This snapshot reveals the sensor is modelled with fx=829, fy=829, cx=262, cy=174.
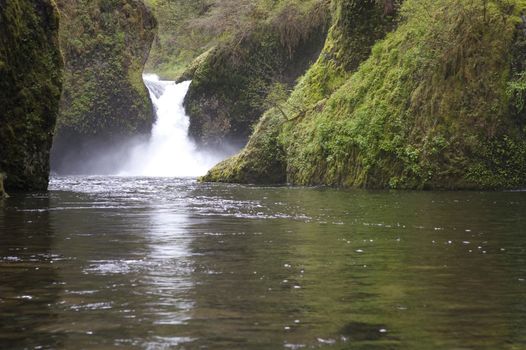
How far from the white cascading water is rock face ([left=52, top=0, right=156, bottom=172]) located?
96cm

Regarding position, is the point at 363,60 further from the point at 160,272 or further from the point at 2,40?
the point at 160,272

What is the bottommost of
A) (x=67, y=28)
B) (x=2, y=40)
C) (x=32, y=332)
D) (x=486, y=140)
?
(x=32, y=332)

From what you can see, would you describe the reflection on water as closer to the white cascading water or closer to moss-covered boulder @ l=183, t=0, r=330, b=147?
moss-covered boulder @ l=183, t=0, r=330, b=147

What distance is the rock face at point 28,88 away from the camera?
21531mm

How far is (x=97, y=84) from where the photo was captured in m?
48.0

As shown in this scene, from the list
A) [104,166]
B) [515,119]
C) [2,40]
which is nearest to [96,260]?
[2,40]

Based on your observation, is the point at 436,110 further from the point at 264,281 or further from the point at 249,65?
the point at 249,65

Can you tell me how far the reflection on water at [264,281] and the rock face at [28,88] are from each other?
7.96 meters

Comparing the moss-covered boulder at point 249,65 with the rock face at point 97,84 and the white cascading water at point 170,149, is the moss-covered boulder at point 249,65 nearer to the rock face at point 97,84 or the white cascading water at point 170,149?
the white cascading water at point 170,149

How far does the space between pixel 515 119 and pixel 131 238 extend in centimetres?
1544

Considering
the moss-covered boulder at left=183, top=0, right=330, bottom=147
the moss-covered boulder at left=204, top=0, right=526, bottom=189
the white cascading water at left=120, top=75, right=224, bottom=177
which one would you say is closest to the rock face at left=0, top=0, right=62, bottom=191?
the moss-covered boulder at left=204, top=0, right=526, bottom=189

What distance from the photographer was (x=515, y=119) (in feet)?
76.5

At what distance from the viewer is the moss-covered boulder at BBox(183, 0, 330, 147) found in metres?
43.5

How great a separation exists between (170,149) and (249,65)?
641 cm
